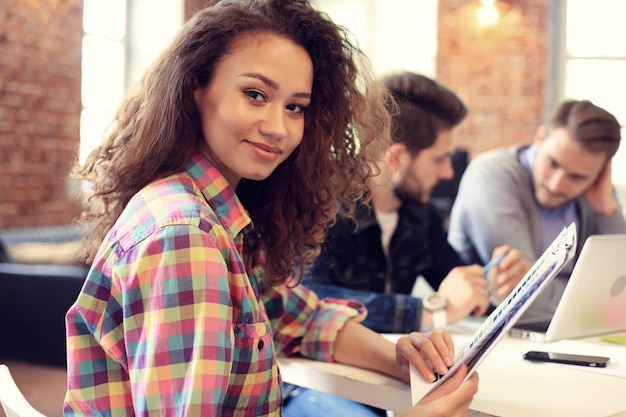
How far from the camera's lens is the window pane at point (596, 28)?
586 cm

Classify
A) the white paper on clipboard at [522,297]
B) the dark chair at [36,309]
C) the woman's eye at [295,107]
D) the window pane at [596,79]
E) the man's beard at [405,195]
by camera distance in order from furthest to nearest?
the window pane at [596,79], the dark chair at [36,309], the man's beard at [405,195], the woman's eye at [295,107], the white paper on clipboard at [522,297]

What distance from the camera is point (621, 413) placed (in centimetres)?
106

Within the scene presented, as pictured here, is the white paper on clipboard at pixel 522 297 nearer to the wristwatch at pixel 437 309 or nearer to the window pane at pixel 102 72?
the wristwatch at pixel 437 309

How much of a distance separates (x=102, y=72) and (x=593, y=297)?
4.66 m

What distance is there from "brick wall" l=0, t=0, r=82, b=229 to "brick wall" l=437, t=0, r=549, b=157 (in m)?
3.10

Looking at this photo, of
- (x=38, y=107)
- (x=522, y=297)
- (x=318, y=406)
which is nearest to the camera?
(x=522, y=297)

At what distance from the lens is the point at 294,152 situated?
139 centimetres

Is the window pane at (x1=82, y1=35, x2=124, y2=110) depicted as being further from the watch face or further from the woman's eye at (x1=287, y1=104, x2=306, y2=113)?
the woman's eye at (x1=287, y1=104, x2=306, y2=113)

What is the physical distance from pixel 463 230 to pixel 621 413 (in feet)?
5.00

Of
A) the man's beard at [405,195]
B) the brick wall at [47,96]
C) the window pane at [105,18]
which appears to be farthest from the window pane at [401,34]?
the man's beard at [405,195]

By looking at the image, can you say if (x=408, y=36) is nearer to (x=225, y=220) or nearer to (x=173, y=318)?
(x=225, y=220)

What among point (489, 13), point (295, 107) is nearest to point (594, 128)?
point (295, 107)

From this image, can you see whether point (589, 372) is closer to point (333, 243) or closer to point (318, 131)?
point (318, 131)

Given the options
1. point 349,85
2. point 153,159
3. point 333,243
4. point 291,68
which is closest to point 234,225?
point 153,159
